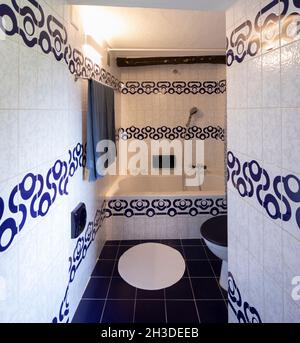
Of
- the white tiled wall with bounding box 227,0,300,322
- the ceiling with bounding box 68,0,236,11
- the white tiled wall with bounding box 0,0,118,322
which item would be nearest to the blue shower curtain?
the white tiled wall with bounding box 0,0,118,322

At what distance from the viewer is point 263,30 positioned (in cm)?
94

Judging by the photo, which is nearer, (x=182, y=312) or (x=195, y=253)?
(x=182, y=312)

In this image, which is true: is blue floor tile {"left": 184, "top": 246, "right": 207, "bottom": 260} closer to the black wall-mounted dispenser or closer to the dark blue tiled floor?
the dark blue tiled floor

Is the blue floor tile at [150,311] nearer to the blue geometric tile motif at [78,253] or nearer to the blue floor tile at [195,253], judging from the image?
the blue geometric tile motif at [78,253]

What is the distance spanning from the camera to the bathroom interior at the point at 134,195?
867mm

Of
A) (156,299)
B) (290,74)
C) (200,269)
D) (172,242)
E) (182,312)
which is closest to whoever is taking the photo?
(290,74)

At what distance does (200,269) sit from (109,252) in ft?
3.20

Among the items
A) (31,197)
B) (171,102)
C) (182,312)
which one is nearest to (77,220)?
(31,197)

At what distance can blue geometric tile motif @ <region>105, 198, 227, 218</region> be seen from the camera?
9.57 feet

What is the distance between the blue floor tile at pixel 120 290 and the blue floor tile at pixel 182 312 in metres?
0.32

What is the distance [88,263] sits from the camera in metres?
2.17

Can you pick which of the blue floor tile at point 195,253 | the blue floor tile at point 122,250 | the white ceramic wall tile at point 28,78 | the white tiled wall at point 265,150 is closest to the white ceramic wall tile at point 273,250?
the white tiled wall at point 265,150

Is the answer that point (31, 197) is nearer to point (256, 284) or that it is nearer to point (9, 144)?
point (9, 144)

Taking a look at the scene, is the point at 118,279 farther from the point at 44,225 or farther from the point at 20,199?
the point at 20,199
